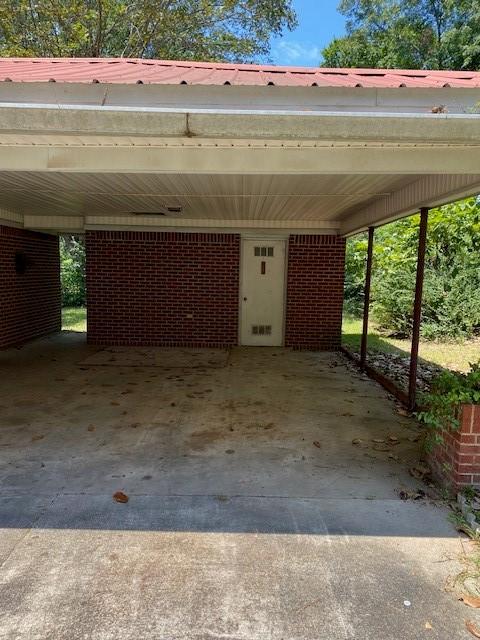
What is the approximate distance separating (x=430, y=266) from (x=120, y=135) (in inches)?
409

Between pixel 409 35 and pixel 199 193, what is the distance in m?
19.4

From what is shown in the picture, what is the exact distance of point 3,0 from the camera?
476 inches

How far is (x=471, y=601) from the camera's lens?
7.22ft

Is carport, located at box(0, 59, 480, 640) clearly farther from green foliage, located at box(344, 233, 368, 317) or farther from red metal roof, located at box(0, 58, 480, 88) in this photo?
green foliage, located at box(344, 233, 368, 317)

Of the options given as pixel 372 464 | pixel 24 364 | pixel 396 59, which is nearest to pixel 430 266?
pixel 372 464

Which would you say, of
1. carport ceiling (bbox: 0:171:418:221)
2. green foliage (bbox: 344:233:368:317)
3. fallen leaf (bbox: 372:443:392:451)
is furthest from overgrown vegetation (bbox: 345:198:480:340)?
fallen leaf (bbox: 372:443:392:451)

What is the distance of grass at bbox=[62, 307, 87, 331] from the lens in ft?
41.5

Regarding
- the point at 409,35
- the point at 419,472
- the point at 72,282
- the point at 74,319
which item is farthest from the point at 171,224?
the point at 409,35

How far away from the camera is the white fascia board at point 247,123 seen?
8.62ft

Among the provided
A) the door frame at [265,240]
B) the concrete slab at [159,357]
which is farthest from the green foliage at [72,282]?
the door frame at [265,240]

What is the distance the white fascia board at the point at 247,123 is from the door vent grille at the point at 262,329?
6806mm

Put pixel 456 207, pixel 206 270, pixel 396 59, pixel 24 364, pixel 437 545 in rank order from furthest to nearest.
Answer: pixel 396 59 < pixel 456 207 < pixel 206 270 < pixel 24 364 < pixel 437 545

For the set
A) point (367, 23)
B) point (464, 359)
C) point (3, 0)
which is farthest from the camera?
point (367, 23)

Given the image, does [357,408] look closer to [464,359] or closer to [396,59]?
[464,359]
